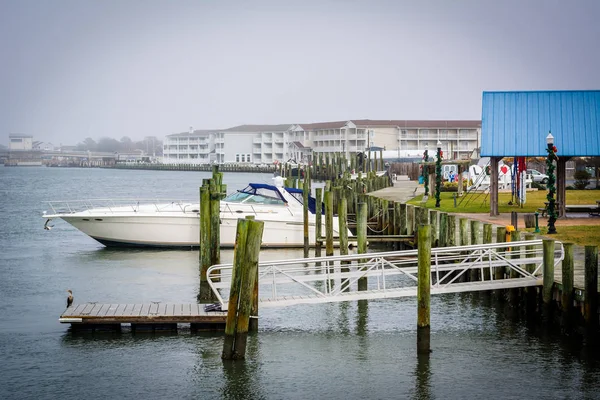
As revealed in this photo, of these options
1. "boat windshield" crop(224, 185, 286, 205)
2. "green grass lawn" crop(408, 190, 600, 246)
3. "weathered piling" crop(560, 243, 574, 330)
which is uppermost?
"boat windshield" crop(224, 185, 286, 205)

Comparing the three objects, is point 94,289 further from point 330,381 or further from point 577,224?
point 577,224

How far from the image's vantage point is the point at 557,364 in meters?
18.3

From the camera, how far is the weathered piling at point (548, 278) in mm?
19891

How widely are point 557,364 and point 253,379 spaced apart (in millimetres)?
6145

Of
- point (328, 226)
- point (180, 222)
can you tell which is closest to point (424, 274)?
point (328, 226)

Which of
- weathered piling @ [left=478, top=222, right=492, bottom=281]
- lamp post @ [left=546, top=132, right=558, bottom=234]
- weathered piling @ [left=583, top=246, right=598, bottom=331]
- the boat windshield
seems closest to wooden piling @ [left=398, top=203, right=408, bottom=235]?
the boat windshield

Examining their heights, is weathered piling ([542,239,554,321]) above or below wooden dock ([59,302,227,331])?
above

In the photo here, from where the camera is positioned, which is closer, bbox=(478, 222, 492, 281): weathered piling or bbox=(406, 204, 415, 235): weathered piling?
bbox=(478, 222, 492, 281): weathered piling

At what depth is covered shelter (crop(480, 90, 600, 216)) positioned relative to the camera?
Answer: 3622 centimetres

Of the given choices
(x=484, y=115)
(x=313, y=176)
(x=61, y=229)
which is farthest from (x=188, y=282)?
(x=313, y=176)

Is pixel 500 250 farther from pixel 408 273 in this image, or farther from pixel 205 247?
pixel 205 247

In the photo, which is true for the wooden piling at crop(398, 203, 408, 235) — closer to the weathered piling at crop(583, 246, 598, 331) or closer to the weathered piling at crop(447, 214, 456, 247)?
the weathered piling at crop(447, 214, 456, 247)

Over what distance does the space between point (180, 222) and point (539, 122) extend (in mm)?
15308

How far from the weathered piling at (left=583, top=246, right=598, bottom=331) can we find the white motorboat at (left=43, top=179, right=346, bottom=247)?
17050 mm
